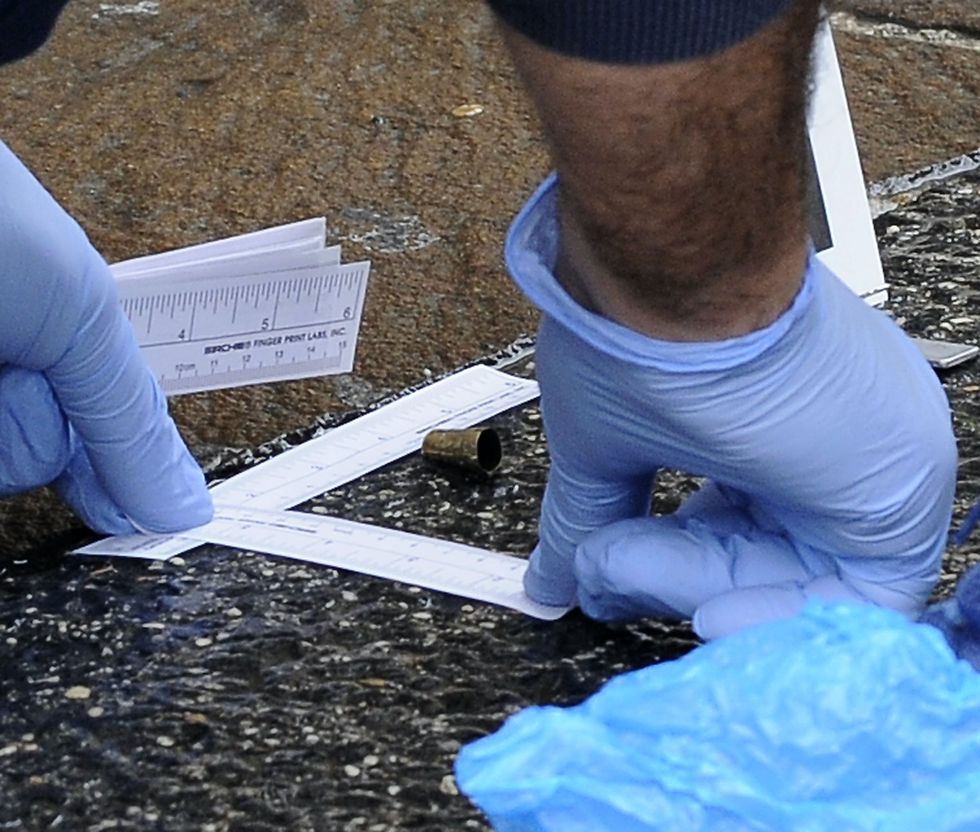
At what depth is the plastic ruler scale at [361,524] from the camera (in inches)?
58.2

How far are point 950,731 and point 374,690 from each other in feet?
2.11

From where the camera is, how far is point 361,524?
1.60 meters

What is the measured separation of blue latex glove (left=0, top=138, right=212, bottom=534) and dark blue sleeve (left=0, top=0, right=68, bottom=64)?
0.17 m

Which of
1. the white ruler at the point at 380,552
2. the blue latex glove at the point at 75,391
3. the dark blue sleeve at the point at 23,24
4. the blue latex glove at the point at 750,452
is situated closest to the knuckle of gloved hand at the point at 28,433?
the blue latex glove at the point at 75,391

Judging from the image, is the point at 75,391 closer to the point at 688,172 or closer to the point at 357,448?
the point at 357,448

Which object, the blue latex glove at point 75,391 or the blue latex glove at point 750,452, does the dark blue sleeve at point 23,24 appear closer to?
the blue latex glove at point 75,391

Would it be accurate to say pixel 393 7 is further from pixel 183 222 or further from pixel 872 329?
pixel 872 329

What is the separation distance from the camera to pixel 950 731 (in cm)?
75

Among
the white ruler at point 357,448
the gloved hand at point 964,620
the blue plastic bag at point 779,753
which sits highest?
the blue plastic bag at point 779,753

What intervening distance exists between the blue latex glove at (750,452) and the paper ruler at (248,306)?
1.71 ft

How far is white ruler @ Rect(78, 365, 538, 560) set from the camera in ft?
5.18

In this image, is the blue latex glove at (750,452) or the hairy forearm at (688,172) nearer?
the hairy forearm at (688,172)

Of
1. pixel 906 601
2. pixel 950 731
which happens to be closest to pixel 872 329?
pixel 906 601

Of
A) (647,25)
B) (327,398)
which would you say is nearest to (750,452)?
(647,25)
